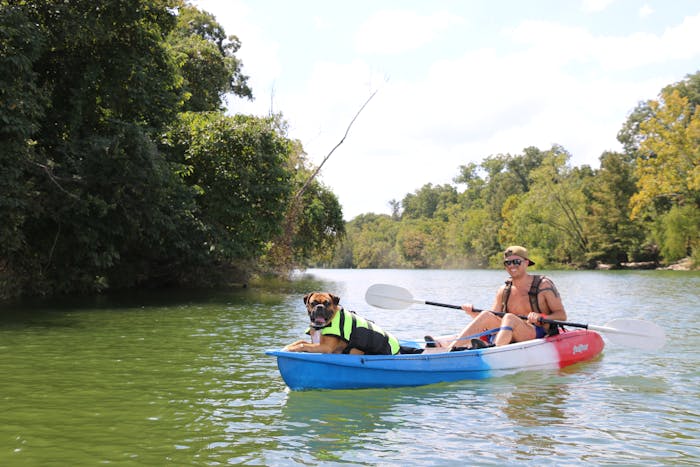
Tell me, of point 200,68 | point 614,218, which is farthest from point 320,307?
point 614,218

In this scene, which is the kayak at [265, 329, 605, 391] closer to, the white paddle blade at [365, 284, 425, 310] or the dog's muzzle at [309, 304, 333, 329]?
the dog's muzzle at [309, 304, 333, 329]

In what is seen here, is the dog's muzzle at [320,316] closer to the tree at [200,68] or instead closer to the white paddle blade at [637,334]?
the white paddle blade at [637,334]

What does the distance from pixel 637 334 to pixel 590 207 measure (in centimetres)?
5918

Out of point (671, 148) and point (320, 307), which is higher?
point (671, 148)

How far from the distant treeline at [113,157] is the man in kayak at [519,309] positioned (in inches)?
407

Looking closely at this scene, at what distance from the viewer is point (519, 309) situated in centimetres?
872

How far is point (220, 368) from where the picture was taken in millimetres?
8555

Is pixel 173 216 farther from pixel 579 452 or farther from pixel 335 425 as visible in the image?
pixel 579 452

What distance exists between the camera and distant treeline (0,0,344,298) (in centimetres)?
1443

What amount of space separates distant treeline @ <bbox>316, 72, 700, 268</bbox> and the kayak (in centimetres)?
2772

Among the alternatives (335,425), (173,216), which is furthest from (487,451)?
(173,216)

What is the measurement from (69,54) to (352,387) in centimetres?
1435

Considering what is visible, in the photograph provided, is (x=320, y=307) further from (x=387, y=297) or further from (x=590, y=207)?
(x=590, y=207)

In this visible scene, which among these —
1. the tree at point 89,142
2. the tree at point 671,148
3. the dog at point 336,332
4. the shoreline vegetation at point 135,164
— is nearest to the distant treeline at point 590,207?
the tree at point 671,148
